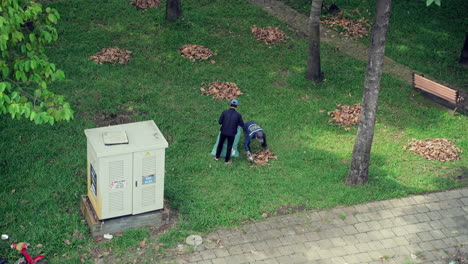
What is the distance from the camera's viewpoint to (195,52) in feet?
62.5

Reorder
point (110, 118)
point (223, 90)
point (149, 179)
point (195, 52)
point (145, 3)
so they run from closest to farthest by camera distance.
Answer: point (149, 179) < point (110, 118) < point (223, 90) < point (195, 52) < point (145, 3)

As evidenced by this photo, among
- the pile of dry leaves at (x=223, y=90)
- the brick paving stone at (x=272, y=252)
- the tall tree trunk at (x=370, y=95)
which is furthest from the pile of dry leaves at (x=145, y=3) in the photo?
the brick paving stone at (x=272, y=252)

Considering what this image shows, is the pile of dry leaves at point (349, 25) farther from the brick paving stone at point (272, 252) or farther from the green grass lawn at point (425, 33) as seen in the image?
the brick paving stone at point (272, 252)

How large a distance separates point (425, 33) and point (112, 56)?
11297 mm

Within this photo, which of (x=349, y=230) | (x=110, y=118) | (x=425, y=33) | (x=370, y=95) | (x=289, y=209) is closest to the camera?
(x=349, y=230)

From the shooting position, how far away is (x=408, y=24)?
22953 mm

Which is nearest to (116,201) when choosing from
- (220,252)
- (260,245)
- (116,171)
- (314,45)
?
(116,171)

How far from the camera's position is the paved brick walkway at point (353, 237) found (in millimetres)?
11766

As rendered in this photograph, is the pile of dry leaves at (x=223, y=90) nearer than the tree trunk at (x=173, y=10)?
Yes

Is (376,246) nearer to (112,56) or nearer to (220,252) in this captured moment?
(220,252)

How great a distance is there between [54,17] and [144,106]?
18.6ft

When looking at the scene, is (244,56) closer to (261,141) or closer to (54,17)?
(261,141)

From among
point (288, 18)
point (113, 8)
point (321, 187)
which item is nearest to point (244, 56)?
point (288, 18)

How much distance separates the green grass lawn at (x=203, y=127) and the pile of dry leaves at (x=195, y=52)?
25 centimetres
